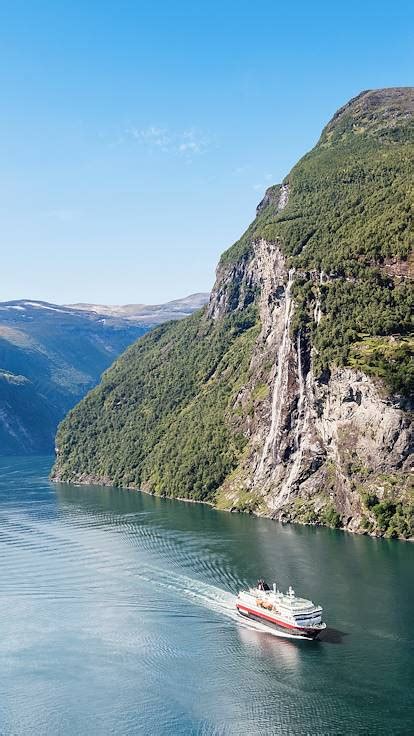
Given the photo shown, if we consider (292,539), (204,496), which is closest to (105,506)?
(204,496)

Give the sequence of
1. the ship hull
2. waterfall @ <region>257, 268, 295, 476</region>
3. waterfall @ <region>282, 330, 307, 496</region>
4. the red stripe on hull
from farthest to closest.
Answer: waterfall @ <region>257, 268, 295, 476</region>
waterfall @ <region>282, 330, 307, 496</region>
the red stripe on hull
the ship hull

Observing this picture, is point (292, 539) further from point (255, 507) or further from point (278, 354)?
point (278, 354)

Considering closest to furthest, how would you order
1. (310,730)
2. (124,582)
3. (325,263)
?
1. (310,730)
2. (124,582)
3. (325,263)

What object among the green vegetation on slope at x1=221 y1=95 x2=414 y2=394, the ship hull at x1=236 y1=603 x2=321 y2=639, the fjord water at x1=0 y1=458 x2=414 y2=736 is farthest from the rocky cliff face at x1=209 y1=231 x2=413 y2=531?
the ship hull at x1=236 y1=603 x2=321 y2=639

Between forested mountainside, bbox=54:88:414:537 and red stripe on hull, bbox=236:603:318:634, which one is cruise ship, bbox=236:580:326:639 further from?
forested mountainside, bbox=54:88:414:537

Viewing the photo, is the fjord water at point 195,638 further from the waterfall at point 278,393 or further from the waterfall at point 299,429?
the waterfall at point 278,393

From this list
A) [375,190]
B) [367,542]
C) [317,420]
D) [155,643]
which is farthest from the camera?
[375,190]
